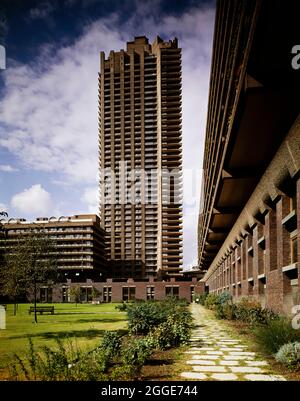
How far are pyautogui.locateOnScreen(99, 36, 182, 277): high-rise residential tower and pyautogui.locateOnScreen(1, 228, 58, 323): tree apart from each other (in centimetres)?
9578

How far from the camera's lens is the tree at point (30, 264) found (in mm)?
25594

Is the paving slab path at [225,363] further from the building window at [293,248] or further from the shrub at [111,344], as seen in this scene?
the building window at [293,248]

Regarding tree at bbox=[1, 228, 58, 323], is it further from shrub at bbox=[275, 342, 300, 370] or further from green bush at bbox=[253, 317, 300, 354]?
shrub at bbox=[275, 342, 300, 370]

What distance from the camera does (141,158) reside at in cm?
13725

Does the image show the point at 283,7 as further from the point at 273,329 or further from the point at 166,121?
the point at 166,121

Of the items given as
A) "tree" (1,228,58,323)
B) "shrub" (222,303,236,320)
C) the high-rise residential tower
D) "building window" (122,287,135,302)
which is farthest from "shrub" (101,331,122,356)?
the high-rise residential tower

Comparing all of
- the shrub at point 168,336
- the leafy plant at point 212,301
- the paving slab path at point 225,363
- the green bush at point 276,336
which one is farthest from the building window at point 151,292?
the green bush at point 276,336

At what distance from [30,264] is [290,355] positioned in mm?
20894

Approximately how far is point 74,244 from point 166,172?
42.2 meters

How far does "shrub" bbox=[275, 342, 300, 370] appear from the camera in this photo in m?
7.41

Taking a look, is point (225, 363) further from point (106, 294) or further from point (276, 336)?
point (106, 294)

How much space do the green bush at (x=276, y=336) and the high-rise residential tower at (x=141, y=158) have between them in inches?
4449

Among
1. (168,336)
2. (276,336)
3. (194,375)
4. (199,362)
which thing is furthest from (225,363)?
(168,336)
